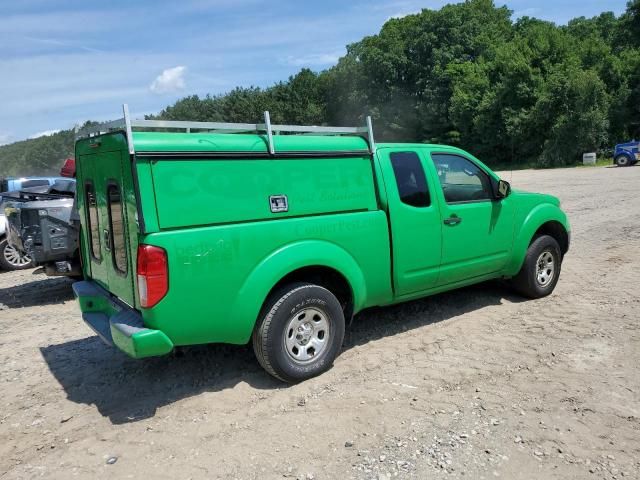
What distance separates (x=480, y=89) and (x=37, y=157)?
77.9m

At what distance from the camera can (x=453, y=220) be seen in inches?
208

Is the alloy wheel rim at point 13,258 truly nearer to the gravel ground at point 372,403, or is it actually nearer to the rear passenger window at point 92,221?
the gravel ground at point 372,403

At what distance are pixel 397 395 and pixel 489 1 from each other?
72.3 metres

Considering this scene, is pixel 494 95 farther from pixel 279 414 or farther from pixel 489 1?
pixel 279 414

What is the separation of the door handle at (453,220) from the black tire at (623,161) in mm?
30328

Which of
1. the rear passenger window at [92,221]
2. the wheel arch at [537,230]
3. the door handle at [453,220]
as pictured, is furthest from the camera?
the wheel arch at [537,230]

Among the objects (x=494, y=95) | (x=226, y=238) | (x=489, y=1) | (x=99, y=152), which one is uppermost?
(x=489, y=1)

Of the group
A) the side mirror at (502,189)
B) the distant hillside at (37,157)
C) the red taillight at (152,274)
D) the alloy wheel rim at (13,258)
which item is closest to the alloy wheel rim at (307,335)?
the red taillight at (152,274)

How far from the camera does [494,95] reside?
4541 cm

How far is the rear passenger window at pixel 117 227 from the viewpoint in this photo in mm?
4035

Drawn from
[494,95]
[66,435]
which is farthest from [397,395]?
[494,95]

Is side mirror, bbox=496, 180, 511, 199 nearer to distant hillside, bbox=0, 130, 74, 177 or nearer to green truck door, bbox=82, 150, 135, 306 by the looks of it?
green truck door, bbox=82, 150, 135, 306

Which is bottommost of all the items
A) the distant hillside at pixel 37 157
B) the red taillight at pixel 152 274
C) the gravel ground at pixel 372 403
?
the gravel ground at pixel 372 403

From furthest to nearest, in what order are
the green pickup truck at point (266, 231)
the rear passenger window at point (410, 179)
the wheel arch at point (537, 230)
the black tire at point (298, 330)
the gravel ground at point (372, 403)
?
the wheel arch at point (537, 230) → the rear passenger window at point (410, 179) → the black tire at point (298, 330) → the green pickup truck at point (266, 231) → the gravel ground at point (372, 403)
